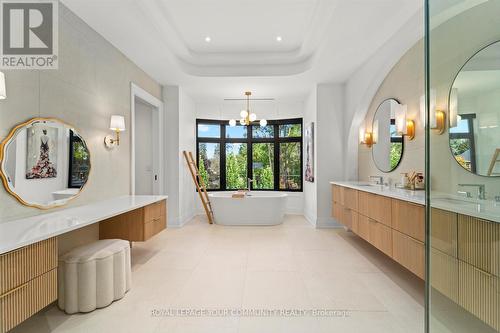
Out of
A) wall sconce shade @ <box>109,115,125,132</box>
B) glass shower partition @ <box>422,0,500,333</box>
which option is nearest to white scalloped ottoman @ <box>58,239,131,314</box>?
wall sconce shade @ <box>109,115,125,132</box>

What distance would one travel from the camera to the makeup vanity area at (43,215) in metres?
1.60

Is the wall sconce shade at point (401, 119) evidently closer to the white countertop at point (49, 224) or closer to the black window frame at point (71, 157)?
the white countertop at point (49, 224)

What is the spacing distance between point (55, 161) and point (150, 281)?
1.60m

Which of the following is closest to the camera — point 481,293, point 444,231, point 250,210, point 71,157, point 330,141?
point 481,293

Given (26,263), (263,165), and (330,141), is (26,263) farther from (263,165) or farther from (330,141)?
(263,165)

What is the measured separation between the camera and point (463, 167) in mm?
1220

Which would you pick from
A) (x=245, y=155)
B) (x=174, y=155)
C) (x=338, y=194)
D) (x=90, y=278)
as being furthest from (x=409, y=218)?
(x=245, y=155)

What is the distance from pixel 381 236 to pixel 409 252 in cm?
59

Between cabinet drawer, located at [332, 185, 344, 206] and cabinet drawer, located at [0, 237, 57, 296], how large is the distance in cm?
399

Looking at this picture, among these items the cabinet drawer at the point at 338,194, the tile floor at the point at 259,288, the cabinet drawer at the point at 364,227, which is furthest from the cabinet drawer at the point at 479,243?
the cabinet drawer at the point at 338,194

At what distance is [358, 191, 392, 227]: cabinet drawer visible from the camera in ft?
9.64

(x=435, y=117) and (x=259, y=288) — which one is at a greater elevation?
(x=435, y=117)

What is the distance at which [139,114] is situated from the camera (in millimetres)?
5570

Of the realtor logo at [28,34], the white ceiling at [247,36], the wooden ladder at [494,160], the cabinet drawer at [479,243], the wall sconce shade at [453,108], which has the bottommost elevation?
the cabinet drawer at [479,243]
